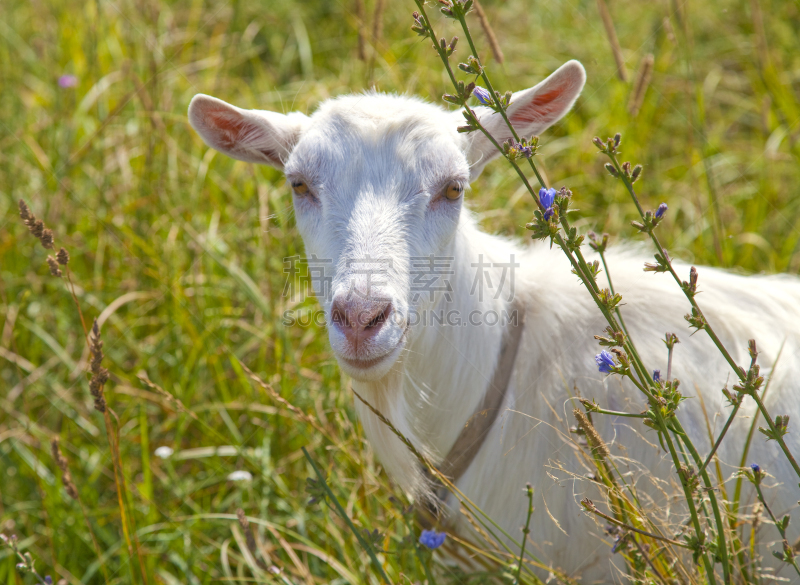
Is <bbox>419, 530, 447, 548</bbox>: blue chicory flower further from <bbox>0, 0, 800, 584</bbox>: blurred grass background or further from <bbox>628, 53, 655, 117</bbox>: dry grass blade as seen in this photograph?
<bbox>628, 53, 655, 117</bbox>: dry grass blade

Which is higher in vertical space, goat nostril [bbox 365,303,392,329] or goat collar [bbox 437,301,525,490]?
goat nostril [bbox 365,303,392,329]

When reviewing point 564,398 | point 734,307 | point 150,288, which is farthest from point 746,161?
point 150,288

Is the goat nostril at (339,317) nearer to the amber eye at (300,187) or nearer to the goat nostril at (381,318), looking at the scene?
the goat nostril at (381,318)

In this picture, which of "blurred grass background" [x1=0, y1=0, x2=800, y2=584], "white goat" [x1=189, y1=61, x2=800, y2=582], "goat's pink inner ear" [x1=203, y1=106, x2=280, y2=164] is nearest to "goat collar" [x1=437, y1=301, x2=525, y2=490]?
"white goat" [x1=189, y1=61, x2=800, y2=582]

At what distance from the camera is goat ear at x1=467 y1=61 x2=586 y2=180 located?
250 centimetres

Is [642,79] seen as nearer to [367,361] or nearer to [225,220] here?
[367,361]

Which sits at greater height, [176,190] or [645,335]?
[176,190]

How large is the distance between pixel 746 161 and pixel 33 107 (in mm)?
6364

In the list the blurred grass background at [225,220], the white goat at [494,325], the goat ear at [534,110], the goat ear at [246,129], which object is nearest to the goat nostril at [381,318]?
the white goat at [494,325]

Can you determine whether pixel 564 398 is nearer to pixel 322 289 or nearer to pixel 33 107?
pixel 322 289

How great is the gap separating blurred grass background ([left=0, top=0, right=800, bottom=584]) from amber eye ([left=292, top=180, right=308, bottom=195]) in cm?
106

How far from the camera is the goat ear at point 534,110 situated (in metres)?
2.50

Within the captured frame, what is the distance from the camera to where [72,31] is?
596cm

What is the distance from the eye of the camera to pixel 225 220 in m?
4.71
